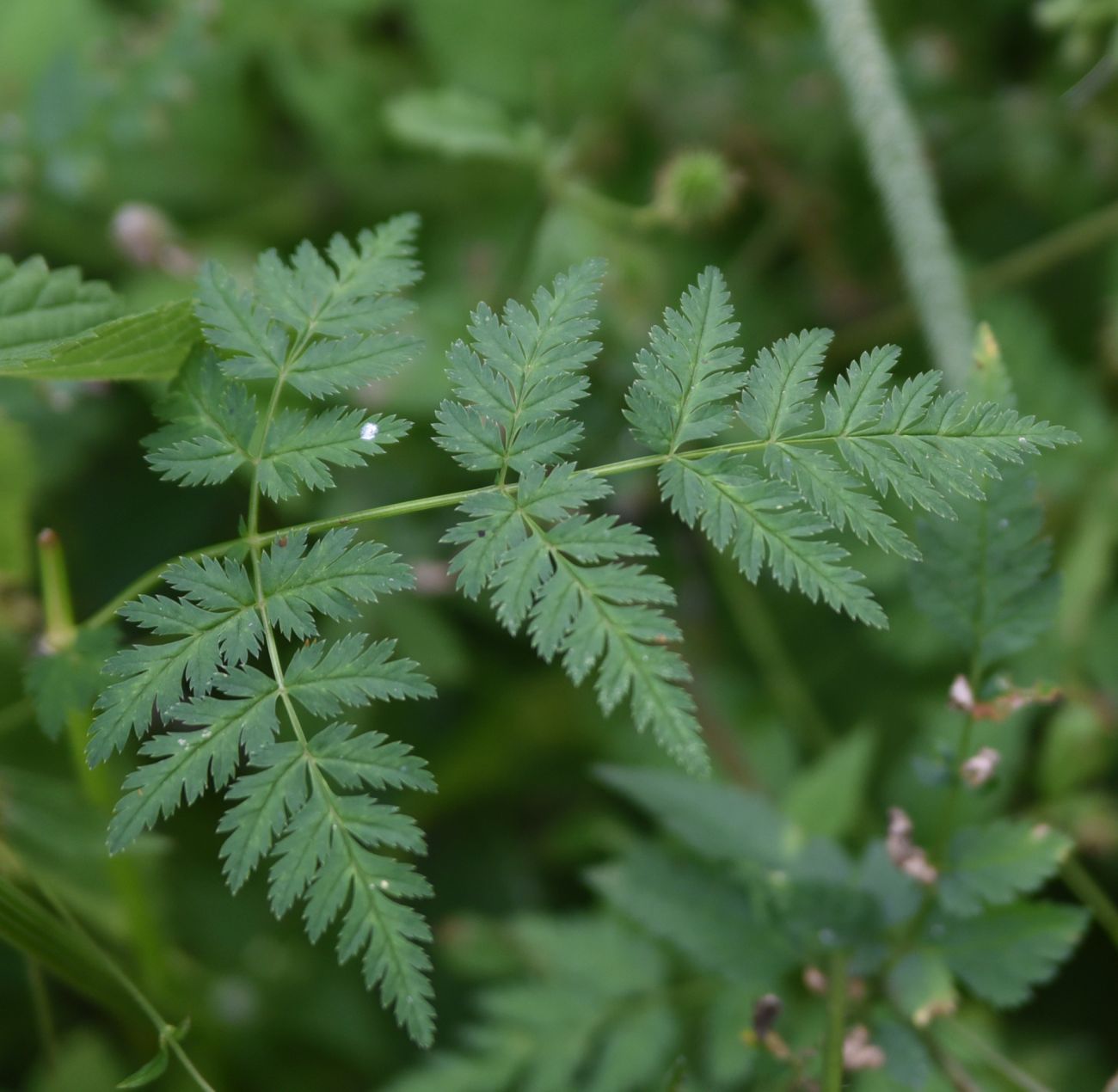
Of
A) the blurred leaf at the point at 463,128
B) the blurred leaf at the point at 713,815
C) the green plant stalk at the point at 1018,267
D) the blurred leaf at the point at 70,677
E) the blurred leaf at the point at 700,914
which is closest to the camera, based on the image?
the blurred leaf at the point at 70,677

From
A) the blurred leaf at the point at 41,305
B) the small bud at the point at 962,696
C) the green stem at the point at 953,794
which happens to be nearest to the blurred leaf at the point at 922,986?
the green stem at the point at 953,794

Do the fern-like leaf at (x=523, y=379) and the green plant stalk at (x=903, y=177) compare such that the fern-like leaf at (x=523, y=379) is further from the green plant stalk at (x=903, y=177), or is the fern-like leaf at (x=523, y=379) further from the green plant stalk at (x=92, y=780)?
the green plant stalk at (x=903, y=177)

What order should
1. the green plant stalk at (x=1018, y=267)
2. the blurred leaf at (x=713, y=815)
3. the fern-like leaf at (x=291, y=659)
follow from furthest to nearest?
1. the green plant stalk at (x=1018, y=267)
2. the blurred leaf at (x=713, y=815)
3. the fern-like leaf at (x=291, y=659)

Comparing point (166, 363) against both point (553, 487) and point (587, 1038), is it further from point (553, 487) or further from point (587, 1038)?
point (587, 1038)

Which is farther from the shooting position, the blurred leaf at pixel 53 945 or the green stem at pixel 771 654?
the green stem at pixel 771 654

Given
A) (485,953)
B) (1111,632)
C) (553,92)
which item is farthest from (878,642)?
(553,92)
